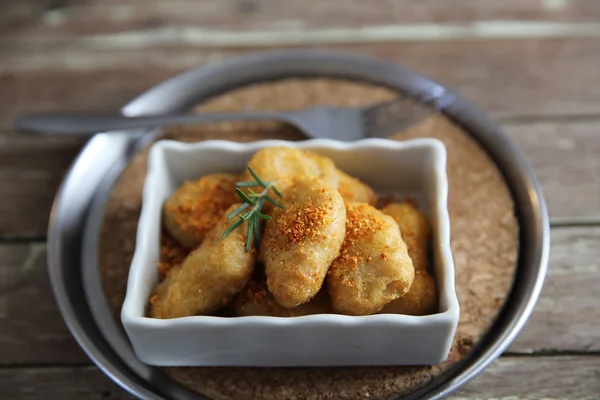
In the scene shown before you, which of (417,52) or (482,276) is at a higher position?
(417,52)

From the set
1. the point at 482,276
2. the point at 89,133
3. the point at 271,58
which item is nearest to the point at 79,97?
the point at 89,133

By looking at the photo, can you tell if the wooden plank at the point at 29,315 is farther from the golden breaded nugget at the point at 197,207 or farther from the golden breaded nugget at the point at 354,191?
the golden breaded nugget at the point at 354,191

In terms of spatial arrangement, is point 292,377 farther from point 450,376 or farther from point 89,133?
point 89,133

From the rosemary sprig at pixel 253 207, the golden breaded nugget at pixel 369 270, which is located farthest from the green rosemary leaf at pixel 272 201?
the golden breaded nugget at pixel 369 270

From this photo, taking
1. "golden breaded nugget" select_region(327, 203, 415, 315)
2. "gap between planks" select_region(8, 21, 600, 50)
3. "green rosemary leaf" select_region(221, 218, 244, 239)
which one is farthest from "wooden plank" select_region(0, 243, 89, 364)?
"gap between planks" select_region(8, 21, 600, 50)

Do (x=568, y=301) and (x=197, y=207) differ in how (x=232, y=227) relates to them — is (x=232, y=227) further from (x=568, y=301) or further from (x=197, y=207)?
(x=568, y=301)

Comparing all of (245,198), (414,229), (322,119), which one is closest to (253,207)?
(245,198)
